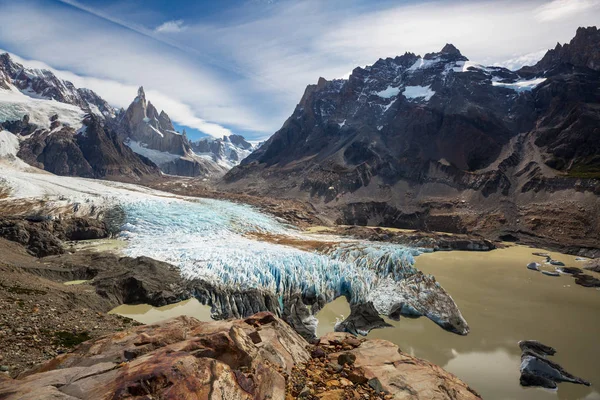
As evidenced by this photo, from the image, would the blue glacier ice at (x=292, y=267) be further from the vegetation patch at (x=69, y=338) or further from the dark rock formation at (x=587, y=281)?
the dark rock formation at (x=587, y=281)

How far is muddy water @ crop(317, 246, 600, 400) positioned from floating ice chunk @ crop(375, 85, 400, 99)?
508 ft

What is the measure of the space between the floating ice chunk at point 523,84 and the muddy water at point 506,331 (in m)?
138

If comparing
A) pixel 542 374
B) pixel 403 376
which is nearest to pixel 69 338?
pixel 403 376

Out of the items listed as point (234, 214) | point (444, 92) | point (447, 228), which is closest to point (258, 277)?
point (234, 214)

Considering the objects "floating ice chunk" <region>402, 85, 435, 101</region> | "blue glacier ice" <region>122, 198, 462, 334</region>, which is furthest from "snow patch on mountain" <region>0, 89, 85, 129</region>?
"floating ice chunk" <region>402, 85, 435, 101</region>

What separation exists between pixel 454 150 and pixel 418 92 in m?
55.0

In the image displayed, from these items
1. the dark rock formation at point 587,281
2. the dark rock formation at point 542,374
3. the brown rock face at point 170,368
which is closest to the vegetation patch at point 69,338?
the brown rock face at point 170,368

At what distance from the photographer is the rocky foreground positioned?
534cm

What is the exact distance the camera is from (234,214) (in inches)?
1839

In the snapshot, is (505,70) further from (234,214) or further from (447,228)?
(234,214)

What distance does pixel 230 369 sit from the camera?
246 inches

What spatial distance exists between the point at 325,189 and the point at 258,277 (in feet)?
298

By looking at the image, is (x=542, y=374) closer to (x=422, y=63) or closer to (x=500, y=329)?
(x=500, y=329)

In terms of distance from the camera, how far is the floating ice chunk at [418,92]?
14956cm
